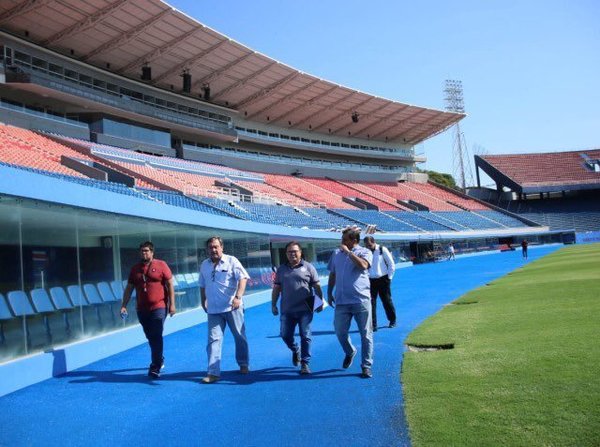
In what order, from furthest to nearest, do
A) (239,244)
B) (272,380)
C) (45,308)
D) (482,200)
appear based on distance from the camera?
(482,200)
(239,244)
(45,308)
(272,380)

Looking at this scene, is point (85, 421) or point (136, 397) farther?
point (136, 397)

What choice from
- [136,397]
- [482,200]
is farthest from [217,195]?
[482,200]

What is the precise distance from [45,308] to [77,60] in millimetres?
27998

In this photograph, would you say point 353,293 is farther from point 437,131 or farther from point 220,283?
point 437,131

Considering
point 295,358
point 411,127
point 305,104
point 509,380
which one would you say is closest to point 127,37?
point 305,104

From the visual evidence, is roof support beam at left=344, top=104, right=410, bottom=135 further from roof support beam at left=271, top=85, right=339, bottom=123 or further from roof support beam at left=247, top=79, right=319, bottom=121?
roof support beam at left=247, top=79, right=319, bottom=121

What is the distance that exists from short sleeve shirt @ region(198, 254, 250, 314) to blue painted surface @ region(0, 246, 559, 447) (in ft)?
2.99

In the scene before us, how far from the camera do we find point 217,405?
18.5ft

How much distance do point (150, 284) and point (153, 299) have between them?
0.63ft

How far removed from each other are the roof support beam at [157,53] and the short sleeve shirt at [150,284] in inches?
1141

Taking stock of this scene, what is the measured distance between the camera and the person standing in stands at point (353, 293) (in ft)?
21.0

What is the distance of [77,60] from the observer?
32.1m

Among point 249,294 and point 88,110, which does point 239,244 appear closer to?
point 249,294

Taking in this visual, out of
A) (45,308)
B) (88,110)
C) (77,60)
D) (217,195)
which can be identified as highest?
(77,60)
